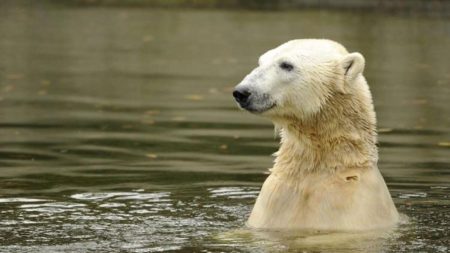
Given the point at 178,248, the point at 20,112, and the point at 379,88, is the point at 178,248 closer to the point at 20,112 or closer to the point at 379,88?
the point at 20,112

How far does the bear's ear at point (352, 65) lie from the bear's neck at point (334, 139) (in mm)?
134

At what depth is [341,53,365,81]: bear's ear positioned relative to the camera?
778 cm

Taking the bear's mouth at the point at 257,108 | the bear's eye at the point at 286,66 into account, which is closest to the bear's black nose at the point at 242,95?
the bear's mouth at the point at 257,108

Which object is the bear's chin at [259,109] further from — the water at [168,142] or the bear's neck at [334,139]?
the water at [168,142]

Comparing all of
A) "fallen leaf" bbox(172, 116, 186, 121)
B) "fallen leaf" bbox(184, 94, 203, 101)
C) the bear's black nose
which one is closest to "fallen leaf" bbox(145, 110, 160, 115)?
"fallen leaf" bbox(172, 116, 186, 121)

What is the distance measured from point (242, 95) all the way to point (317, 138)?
2.06ft

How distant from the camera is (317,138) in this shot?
7816mm

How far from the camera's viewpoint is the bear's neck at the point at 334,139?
25.5 feet

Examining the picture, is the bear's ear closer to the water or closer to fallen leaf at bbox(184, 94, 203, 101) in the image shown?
the water

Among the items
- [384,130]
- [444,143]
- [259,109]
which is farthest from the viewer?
[384,130]

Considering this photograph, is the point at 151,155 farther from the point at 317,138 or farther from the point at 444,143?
the point at 317,138

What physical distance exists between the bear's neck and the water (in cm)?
47

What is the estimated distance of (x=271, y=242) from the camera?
7387 millimetres

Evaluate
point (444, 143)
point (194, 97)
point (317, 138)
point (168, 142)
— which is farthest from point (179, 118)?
point (317, 138)
